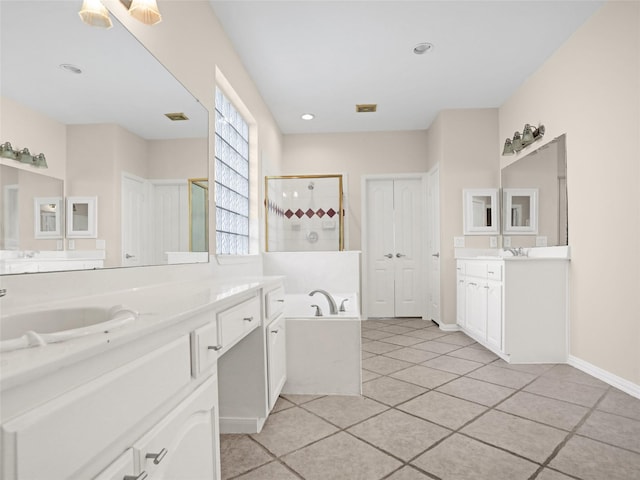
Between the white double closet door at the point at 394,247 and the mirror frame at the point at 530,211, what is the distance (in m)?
1.30

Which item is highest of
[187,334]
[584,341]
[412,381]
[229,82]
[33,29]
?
[229,82]

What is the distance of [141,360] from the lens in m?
0.76

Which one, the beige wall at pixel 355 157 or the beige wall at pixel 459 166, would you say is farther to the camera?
the beige wall at pixel 355 157

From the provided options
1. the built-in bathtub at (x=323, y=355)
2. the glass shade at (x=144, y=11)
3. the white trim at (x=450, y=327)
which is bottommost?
the white trim at (x=450, y=327)

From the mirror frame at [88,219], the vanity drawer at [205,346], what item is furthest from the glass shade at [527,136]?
the mirror frame at [88,219]

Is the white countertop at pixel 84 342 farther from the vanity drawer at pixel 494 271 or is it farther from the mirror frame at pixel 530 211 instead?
the mirror frame at pixel 530 211

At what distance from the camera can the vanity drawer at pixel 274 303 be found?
206 centimetres

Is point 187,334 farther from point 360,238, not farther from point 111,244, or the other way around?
point 360,238

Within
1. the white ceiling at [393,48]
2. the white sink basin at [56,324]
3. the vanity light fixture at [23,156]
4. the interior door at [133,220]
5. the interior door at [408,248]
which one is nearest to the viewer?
the white sink basin at [56,324]

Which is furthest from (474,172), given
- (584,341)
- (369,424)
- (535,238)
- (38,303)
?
(38,303)

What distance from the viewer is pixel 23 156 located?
1.09m

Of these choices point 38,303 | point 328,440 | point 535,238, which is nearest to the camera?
point 38,303

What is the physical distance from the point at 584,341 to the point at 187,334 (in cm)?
302

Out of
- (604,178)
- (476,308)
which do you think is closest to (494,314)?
(476,308)
